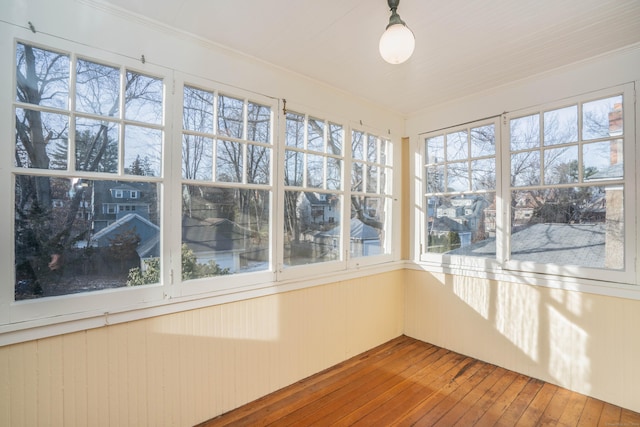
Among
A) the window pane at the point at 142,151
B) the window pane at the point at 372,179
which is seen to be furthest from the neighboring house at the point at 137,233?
the window pane at the point at 372,179

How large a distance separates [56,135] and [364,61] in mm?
2079

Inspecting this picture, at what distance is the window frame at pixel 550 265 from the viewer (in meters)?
2.21

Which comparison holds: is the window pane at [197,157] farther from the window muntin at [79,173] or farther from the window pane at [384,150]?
the window pane at [384,150]

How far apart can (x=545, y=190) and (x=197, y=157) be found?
9.57 feet

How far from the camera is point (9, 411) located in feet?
4.77

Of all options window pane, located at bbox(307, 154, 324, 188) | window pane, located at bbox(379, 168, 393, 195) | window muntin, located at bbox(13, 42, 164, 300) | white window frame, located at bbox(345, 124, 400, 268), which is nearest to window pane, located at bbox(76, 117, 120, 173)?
window muntin, located at bbox(13, 42, 164, 300)

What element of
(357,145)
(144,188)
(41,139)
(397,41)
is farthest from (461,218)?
(41,139)

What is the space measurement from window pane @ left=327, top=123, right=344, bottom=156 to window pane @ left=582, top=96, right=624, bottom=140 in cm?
203

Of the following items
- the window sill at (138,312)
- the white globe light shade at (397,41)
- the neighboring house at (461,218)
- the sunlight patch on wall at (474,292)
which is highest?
the white globe light shade at (397,41)

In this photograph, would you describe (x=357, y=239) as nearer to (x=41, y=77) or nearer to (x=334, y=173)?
(x=334, y=173)

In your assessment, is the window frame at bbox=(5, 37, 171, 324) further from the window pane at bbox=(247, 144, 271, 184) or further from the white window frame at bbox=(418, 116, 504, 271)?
the white window frame at bbox=(418, 116, 504, 271)

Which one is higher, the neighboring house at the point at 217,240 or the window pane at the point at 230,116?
the window pane at the point at 230,116

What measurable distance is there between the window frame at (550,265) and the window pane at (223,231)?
2038mm

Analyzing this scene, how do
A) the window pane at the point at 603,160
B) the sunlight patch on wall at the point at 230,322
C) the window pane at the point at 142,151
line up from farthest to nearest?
the window pane at the point at 603,160 → the sunlight patch on wall at the point at 230,322 → the window pane at the point at 142,151
